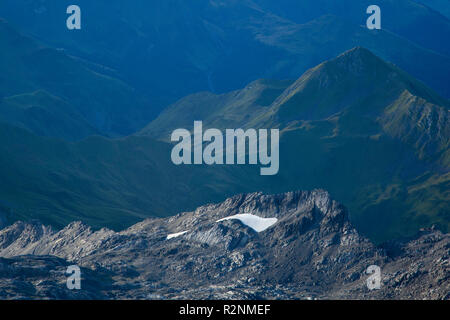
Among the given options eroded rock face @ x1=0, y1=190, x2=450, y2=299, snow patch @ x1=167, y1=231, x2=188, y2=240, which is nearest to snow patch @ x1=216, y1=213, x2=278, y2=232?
eroded rock face @ x1=0, y1=190, x2=450, y2=299

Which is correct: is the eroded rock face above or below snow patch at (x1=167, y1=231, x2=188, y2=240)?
Answer: below

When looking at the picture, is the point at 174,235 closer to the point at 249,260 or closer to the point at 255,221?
the point at 255,221

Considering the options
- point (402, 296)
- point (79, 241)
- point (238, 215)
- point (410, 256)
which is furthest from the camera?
point (79, 241)

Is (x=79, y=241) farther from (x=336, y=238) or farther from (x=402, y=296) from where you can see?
(x=402, y=296)

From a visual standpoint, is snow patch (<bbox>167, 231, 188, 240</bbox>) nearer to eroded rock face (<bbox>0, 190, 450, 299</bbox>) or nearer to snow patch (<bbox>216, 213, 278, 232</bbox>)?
eroded rock face (<bbox>0, 190, 450, 299</bbox>)

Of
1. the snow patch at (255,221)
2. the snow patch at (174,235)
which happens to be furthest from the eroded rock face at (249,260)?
the snow patch at (255,221)

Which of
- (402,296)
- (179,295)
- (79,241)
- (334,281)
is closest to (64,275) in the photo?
(179,295)
